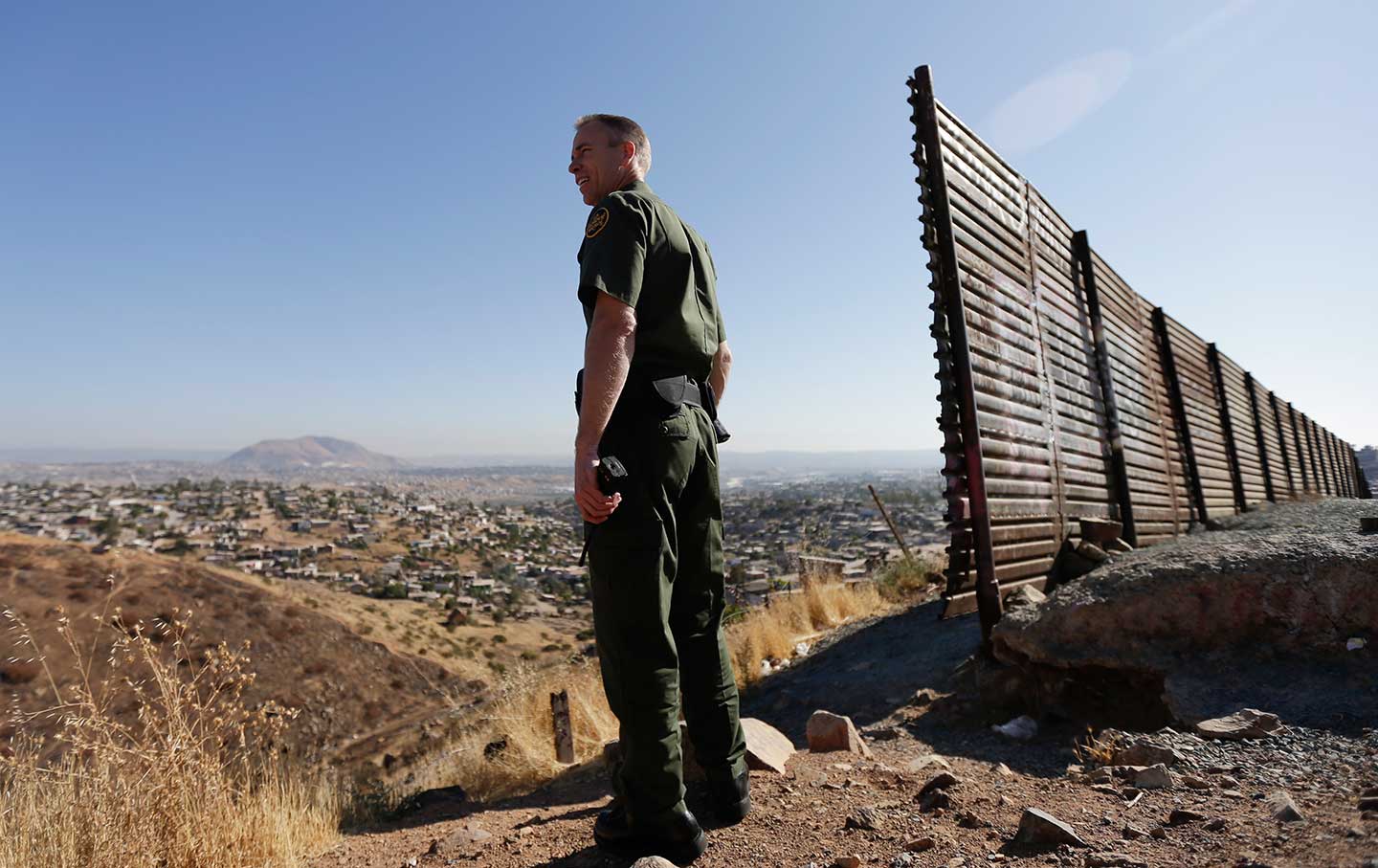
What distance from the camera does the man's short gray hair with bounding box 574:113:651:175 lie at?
8.05 ft

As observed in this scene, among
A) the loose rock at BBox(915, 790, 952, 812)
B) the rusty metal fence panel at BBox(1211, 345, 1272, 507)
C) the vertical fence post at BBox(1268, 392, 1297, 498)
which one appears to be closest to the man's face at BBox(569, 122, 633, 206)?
the loose rock at BBox(915, 790, 952, 812)

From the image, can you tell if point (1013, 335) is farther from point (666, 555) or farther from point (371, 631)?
point (371, 631)

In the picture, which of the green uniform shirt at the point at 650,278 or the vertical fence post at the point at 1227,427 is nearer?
the green uniform shirt at the point at 650,278

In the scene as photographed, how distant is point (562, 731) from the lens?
440 cm

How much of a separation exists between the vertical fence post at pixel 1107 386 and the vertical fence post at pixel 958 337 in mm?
2644

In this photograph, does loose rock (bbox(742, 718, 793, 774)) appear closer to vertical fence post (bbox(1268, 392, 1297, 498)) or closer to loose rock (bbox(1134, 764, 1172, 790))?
loose rock (bbox(1134, 764, 1172, 790))

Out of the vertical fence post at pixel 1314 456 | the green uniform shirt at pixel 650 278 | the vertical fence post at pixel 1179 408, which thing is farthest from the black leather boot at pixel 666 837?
the vertical fence post at pixel 1314 456

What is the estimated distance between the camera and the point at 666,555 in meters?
2.06

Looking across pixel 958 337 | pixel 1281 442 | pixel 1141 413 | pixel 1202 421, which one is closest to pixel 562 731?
pixel 958 337

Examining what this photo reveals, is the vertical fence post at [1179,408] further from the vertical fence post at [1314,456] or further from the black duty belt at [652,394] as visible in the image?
the vertical fence post at [1314,456]

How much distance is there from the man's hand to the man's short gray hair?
1.17 meters

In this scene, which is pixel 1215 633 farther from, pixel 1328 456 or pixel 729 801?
pixel 1328 456

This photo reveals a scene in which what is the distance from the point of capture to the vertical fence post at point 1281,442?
14.0m

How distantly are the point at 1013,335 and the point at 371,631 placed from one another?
619 inches
